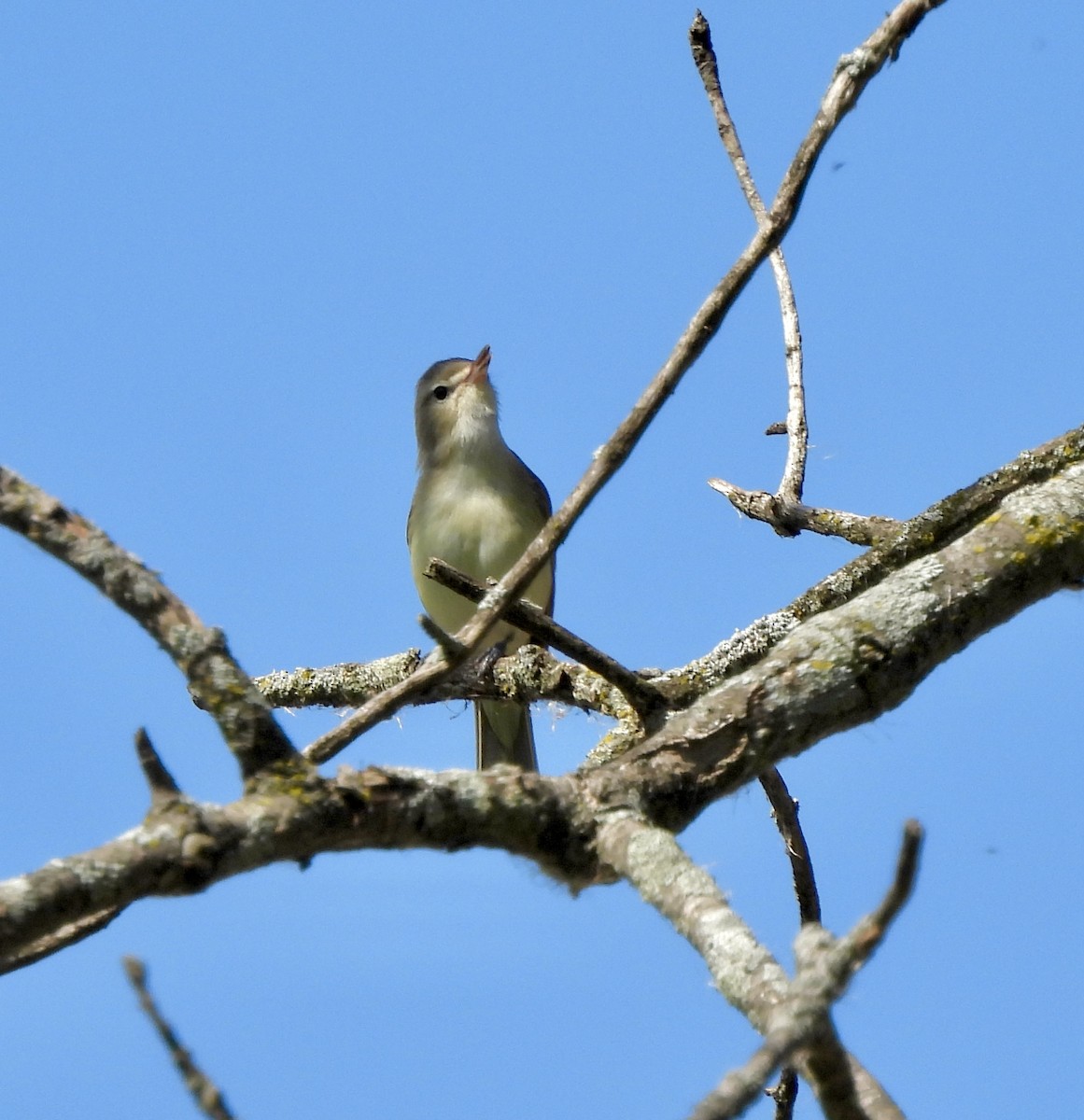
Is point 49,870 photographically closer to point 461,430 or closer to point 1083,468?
point 1083,468

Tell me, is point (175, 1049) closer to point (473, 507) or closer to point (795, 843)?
point (795, 843)

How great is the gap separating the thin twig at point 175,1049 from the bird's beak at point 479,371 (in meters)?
7.34

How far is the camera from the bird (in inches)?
322

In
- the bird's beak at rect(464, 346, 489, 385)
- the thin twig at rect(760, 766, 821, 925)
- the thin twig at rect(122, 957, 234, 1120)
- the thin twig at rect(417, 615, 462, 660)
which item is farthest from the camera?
the bird's beak at rect(464, 346, 489, 385)

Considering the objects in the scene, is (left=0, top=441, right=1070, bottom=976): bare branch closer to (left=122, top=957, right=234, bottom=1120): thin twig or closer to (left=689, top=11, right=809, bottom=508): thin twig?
(left=122, top=957, right=234, bottom=1120): thin twig

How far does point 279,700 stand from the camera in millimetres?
6523

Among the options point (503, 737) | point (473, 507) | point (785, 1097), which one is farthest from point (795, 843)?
point (473, 507)

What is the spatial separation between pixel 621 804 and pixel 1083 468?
6.53ft

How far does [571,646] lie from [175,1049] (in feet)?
3.90

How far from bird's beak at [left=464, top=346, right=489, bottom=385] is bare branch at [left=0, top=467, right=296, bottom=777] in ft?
22.4

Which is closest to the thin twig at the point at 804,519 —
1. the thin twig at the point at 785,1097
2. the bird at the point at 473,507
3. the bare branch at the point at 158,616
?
the thin twig at the point at 785,1097

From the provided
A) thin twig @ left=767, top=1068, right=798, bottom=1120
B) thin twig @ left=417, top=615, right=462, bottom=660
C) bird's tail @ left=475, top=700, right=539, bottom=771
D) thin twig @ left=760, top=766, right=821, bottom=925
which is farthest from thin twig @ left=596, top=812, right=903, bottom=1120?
bird's tail @ left=475, top=700, right=539, bottom=771

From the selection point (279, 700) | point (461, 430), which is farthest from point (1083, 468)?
point (461, 430)

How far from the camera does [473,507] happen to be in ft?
28.3
